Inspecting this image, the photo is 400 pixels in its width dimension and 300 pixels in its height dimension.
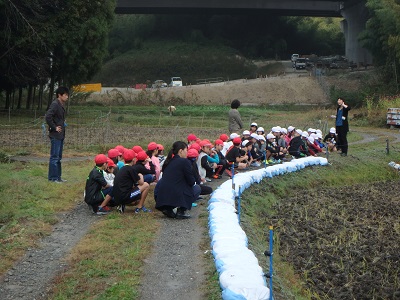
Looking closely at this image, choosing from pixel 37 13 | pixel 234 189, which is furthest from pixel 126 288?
pixel 37 13

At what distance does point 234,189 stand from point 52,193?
3.51 m

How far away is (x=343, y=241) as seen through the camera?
38.1 ft

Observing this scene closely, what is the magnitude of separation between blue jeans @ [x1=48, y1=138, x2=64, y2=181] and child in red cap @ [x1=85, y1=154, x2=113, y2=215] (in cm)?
217

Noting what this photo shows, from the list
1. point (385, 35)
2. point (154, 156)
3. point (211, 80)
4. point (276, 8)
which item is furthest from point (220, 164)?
point (211, 80)

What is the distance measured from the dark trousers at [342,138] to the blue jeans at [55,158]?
9.70 m

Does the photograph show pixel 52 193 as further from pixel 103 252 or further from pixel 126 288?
pixel 126 288

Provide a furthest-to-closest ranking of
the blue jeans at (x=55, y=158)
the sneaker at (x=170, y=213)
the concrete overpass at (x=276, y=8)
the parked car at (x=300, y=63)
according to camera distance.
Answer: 1. the parked car at (x=300, y=63)
2. the concrete overpass at (x=276, y=8)
3. the blue jeans at (x=55, y=158)
4. the sneaker at (x=170, y=213)

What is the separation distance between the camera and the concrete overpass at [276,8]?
67.3 metres

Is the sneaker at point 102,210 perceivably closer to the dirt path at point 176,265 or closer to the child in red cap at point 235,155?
the dirt path at point 176,265

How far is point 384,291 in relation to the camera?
8.98 m

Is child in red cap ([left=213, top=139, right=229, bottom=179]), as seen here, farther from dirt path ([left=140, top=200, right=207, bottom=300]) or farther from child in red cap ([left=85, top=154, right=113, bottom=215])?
dirt path ([left=140, top=200, right=207, bottom=300])

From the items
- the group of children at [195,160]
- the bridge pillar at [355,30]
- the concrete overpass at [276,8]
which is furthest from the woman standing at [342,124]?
the bridge pillar at [355,30]

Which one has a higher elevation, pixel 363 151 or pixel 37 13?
pixel 37 13

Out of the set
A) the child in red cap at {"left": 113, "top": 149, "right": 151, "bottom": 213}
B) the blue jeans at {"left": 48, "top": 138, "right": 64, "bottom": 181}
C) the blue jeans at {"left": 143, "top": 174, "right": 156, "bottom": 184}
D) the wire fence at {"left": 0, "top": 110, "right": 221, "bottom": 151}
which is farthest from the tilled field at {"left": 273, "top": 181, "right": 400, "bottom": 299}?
the wire fence at {"left": 0, "top": 110, "right": 221, "bottom": 151}
